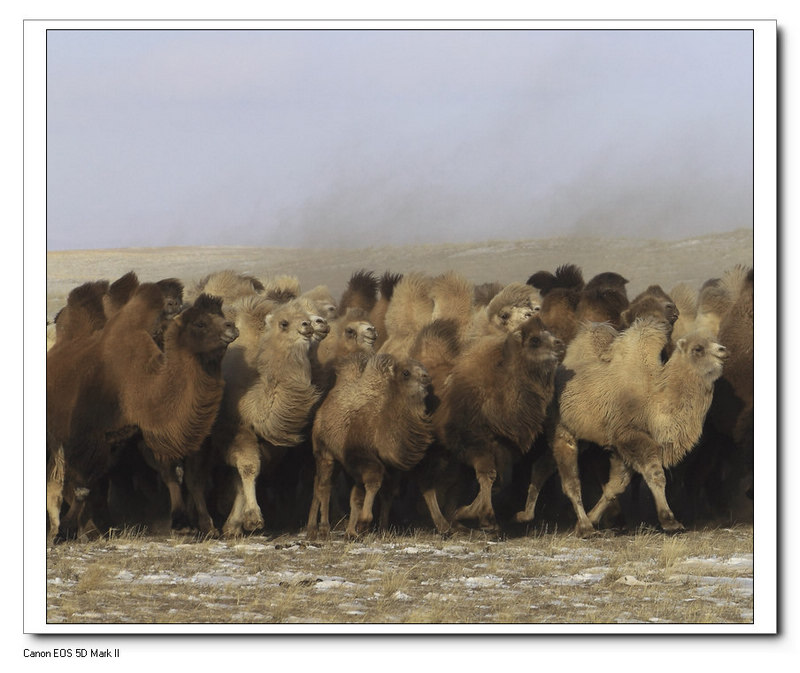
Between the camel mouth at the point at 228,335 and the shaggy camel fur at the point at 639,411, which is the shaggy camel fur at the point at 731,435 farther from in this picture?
the camel mouth at the point at 228,335

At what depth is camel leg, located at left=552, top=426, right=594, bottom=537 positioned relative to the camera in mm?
15906

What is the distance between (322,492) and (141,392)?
1.99 metres

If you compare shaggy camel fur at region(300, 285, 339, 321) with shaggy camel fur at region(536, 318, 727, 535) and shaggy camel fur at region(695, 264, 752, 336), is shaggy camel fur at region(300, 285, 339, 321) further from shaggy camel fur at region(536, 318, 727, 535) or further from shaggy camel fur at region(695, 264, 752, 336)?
shaggy camel fur at region(695, 264, 752, 336)

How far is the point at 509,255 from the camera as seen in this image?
41.2 m

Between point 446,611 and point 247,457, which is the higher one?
point 247,457

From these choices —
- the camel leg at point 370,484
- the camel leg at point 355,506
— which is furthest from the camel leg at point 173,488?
the camel leg at point 370,484

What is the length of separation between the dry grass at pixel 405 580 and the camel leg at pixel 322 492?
368 millimetres

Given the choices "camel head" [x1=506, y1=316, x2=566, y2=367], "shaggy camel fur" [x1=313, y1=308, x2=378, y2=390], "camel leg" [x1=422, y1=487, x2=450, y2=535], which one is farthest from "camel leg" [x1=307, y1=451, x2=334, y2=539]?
"camel head" [x1=506, y1=316, x2=566, y2=367]

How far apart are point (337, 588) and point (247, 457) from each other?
306cm

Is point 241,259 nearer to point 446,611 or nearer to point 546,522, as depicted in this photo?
point 546,522

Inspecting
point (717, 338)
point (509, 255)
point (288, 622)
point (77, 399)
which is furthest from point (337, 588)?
point (509, 255)

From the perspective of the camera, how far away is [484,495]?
15.7 m

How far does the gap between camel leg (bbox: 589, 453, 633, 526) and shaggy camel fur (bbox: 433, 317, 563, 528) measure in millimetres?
891
